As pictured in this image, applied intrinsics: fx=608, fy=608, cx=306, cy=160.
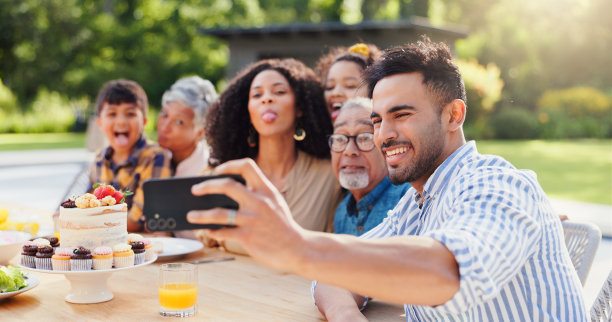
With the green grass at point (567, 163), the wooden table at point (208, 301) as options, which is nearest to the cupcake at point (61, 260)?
the wooden table at point (208, 301)

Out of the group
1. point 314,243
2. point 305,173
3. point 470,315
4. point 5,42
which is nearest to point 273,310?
point 470,315

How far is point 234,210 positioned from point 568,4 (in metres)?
27.6

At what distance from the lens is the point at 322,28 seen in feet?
54.0

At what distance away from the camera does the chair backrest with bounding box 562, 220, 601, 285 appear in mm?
2490

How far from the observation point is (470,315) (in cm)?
151

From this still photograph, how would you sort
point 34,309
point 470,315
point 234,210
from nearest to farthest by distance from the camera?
point 234,210 < point 470,315 < point 34,309

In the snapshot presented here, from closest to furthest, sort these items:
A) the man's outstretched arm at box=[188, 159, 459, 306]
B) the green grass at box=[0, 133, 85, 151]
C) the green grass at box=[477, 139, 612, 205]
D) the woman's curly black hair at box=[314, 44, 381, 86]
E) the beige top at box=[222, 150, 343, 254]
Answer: the man's outstretched arm at box=[188, 159, 459, 306], the beige top at box=[222, 150, 343, 254], the woman's curly black hair at box=[314, 44, 381, 86], the green grass at box=[477, 139, 612, 205], the green grass at box=[0, 133, 85, 151]

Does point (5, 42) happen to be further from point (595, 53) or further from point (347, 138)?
point (347, 138)

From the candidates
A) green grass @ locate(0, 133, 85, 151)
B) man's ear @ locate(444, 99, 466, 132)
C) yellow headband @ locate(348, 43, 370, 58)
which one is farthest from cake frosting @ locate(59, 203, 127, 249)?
green grass @ locate(0, 133, 85, 151)

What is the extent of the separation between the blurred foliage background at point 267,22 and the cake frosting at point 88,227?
1687cm

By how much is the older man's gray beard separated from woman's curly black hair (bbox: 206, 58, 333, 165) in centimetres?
54

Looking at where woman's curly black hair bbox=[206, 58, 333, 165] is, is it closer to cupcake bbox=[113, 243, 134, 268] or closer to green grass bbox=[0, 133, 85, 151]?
cupcake bbox=[113, 243, 134, 268]

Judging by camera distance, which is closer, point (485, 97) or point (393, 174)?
point (393, 174)

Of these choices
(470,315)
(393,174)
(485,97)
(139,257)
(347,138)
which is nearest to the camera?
(470,315)
